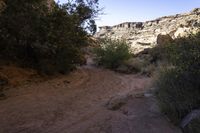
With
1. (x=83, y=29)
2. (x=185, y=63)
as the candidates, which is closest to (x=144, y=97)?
(x=185, y=63)

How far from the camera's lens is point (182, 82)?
727cm

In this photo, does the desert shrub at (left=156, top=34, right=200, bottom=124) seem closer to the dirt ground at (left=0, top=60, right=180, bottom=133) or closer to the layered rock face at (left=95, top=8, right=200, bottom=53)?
the dirt ground at (left=0, top=60, right=180, bottom=133)

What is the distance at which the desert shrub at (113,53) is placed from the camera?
18359 millimetres

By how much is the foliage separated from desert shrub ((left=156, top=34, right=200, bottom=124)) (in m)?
5.68

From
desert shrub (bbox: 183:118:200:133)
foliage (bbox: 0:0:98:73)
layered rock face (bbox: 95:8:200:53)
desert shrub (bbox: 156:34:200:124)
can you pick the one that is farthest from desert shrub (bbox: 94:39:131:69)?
desert shrub (bbox: 183:118:200:133)

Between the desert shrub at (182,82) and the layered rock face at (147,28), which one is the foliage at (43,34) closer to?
the desert shrub at (182,82)

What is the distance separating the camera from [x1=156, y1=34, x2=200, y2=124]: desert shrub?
22.4ft

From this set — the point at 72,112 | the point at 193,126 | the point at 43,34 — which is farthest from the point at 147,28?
the point at 193,126

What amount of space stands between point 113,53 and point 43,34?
6.18 metres

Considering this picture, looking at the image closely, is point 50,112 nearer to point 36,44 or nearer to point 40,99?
point 40,99

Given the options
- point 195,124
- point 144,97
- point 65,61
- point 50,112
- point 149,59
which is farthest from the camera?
point 149,59

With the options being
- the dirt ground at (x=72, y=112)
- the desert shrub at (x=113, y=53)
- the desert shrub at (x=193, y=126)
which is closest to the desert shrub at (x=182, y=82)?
the dirt ground at (x=72, y=112)

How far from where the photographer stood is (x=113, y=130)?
265 inches

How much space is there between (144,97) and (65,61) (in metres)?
5.83
